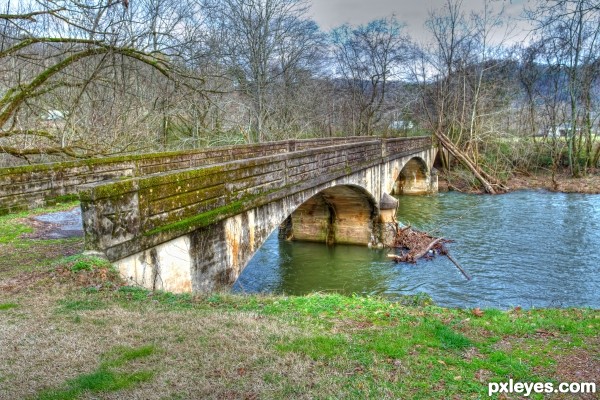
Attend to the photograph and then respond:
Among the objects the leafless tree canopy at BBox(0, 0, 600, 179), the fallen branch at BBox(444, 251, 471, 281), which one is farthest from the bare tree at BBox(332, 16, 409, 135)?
the fallen branch at BBox(444, 251, 471, 281)

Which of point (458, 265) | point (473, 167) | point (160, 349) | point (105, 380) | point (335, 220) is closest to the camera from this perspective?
point (105, 380)

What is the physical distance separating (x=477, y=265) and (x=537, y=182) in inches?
733

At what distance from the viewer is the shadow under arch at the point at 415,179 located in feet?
94.5

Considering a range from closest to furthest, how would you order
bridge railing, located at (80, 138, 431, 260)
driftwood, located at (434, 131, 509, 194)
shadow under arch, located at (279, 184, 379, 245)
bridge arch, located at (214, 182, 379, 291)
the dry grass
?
the dry grass, bridge railing, located at (80, 138, 431, 260), bridge arch, located at (214, 182, 379, 291), shadow under arch, located at (279, 184, 379, 245), driftwood, located at (434, 131, 509, 194)

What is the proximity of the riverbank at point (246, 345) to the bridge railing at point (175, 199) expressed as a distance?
473 mm

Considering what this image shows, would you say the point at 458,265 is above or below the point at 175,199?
below

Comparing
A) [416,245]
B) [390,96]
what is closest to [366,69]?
[390,96]

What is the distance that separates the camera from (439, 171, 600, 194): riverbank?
26.9 m

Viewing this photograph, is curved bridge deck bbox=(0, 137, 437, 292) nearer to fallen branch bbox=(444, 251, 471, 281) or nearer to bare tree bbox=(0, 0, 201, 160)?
bare tree bbox=(0, 0, 201, 160)

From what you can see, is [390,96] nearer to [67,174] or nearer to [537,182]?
[537,182]

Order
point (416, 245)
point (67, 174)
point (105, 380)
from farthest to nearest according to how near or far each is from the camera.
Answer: point (416, 245), point (67, 174), point (105, 380)

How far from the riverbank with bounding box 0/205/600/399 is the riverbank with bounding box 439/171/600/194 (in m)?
24.3

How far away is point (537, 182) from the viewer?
29.1 meters

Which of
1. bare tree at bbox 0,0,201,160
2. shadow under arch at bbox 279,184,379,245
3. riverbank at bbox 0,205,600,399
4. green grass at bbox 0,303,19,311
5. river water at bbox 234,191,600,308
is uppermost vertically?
bare tree at bbox 0,0,201,160
